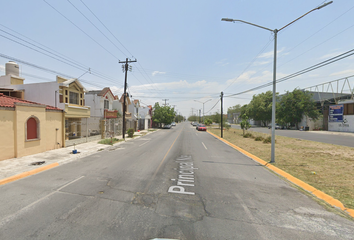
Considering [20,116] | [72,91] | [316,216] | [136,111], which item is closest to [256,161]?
[316,216]

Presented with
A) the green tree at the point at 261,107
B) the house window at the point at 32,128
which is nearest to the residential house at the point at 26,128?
the house window at the point at 32,128

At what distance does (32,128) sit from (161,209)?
Answer: 12.5 meters

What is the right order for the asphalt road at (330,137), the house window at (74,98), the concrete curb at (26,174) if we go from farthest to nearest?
the asphalt road at (330,137), the house window at (74,98), the concrete curb at (26,174)

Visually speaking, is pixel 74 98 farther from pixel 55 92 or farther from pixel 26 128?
pixel 26 128

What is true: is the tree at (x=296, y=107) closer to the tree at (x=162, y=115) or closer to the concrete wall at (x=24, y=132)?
the tree at (x=162, y=115)

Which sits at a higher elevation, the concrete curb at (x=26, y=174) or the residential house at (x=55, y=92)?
the residential house at (x=55, y=92)

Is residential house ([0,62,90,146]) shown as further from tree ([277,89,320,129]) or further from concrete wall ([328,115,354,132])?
tree ([277,89,320,129])

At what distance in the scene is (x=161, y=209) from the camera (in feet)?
15.0

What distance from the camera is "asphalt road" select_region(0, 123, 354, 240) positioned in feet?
12.1

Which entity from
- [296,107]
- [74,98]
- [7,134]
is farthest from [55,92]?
[296,107]

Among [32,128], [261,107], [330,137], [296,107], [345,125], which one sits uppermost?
[261,107]

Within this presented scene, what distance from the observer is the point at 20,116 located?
11062 mm

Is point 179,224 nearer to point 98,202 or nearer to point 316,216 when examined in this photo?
point 98,202

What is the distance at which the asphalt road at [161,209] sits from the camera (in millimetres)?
3682
